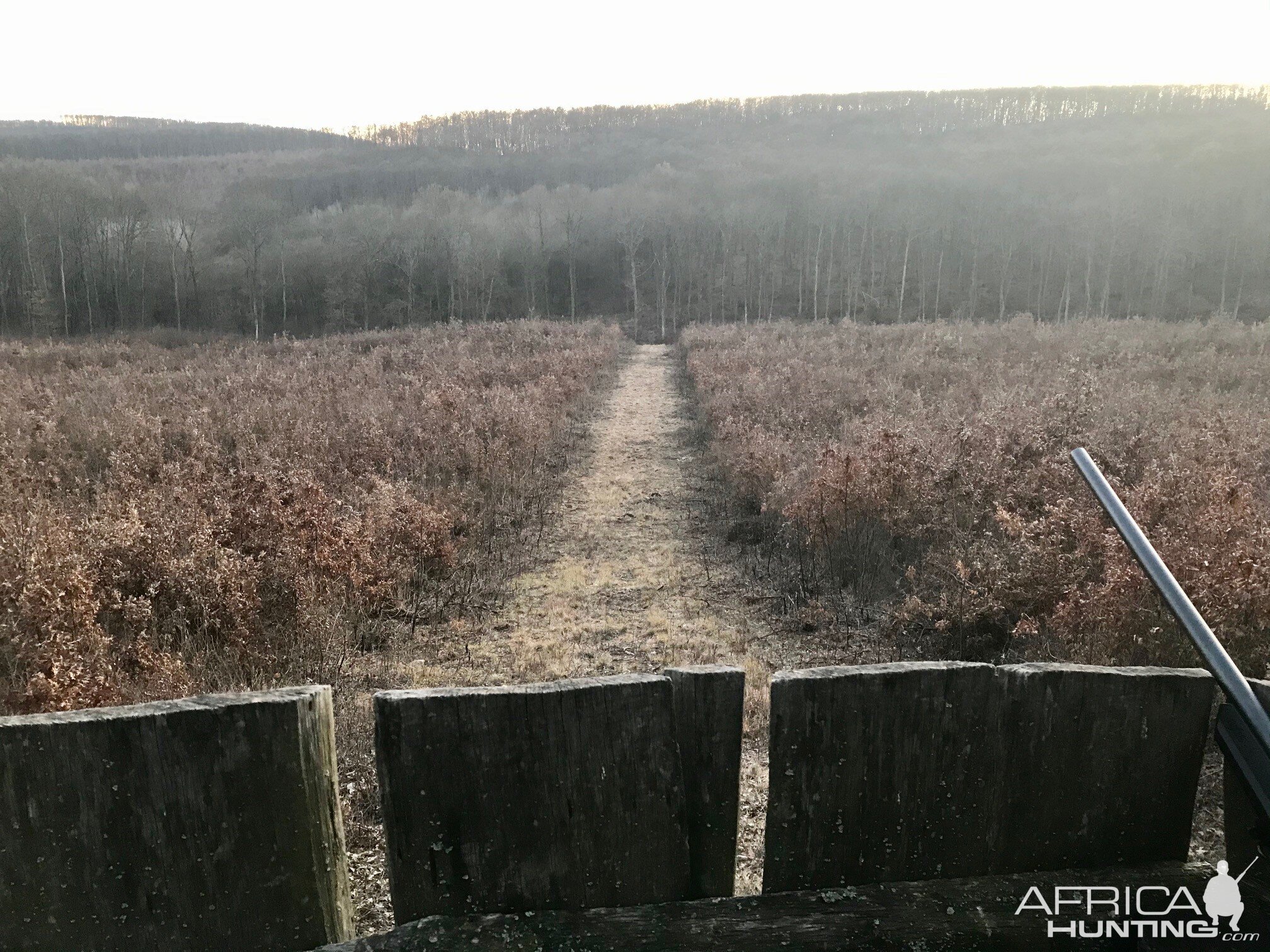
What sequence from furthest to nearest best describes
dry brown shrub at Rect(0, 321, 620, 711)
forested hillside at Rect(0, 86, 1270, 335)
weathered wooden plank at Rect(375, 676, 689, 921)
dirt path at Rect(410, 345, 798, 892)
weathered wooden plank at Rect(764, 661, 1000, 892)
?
forested hillside at Rect(0, 86, 1270, 335) < dirt path at Rect(410, 345, 798, 892) < dry brown shrub at Rect(0, 321, 620, 711) < weathered wooden plank at Rect(764, 661, 1000, 892) < weathered wooden plank at Rect(375, 676, 689, 921)

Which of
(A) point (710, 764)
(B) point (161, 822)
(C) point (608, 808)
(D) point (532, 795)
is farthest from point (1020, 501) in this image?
(B) point (161, 822)

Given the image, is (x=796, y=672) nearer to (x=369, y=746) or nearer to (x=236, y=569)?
(x=369, y=746)

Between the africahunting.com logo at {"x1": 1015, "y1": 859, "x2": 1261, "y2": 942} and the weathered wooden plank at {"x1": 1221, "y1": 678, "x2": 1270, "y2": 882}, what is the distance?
0.03 metres

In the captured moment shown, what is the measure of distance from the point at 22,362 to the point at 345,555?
86.3 feet

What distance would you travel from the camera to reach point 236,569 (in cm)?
532

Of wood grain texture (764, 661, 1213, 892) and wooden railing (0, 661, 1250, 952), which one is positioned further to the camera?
wood grain texture (764, 661, 1213, 892)

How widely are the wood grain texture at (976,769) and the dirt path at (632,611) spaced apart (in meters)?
1.63

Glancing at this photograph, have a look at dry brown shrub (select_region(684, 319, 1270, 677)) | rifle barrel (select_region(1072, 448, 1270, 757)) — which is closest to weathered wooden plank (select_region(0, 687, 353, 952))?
rifle barrel (select_region(1072, 448, 1270, 757))

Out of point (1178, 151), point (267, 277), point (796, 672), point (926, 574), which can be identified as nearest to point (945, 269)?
point (1178, 151)

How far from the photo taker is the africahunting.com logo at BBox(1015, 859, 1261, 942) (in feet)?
4.91

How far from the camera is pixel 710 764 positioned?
5.28 feet

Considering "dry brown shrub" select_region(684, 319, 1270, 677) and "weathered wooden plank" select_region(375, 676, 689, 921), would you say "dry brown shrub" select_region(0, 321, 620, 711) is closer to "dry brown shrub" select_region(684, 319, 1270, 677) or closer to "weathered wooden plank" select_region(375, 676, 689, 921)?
"weathered wooden plank" select_region(375, 676, 689, 921)

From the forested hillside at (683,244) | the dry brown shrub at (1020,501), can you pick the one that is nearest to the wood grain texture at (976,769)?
the dry brown shrub at (1020,501)

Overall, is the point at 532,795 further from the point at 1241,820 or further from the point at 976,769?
the point at 1241,820
